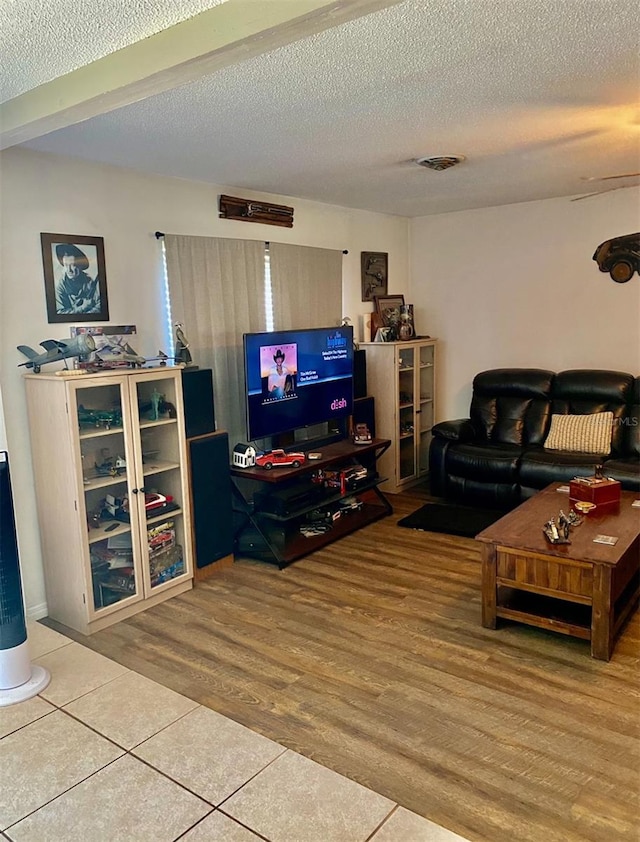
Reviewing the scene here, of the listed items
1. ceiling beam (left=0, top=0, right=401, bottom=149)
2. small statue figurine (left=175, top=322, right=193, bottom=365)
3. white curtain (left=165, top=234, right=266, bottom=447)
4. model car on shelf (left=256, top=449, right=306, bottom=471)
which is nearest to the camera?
ceiling beam (left=0, top=0, right=401, bottom=149)

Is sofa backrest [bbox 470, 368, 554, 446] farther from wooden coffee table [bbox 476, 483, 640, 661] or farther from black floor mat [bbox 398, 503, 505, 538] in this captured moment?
wooden coffee table [bbox 476, 483, 640, 661]

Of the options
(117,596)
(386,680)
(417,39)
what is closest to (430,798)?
(386,680)

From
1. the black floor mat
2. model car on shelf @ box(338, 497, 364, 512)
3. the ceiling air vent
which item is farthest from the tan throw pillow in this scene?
the ceiling air vent

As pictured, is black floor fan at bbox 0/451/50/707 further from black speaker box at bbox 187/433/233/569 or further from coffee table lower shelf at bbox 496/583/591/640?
coffee table lower shelf at bbox 496/583/591/640

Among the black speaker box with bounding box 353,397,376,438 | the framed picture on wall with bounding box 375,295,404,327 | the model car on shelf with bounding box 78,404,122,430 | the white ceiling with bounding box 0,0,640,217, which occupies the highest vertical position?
the white ceiling with bounding box 0,0,640,217

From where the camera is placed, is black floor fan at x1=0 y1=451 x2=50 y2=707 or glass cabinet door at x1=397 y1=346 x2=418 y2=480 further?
glass cabinet door at x1=397 y1=346 x2=418 y2=480

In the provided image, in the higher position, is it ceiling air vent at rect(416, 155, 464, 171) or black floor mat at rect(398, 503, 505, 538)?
ceiling air vent at rect(416, 155, 464, 171)

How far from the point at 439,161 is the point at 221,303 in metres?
1.63

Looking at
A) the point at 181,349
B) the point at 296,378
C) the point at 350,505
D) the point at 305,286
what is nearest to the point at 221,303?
the point at 181,349

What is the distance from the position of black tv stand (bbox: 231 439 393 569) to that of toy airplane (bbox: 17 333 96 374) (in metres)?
1.29

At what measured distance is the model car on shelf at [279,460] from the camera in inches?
162

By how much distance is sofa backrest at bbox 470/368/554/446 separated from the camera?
520 centimetres

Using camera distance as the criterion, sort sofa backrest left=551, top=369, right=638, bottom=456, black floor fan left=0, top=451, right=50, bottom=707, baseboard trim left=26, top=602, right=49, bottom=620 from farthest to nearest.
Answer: sofa backrest left=551, top=369, right=638, bottom=456 → baseboard trim left=26, top=602, right=49, bottom=620 → black floor fan left=0, top=451, right=50, bottom=707

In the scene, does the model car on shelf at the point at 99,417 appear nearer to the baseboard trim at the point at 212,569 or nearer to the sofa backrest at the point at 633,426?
the baseboard trim at the point at 212,569
